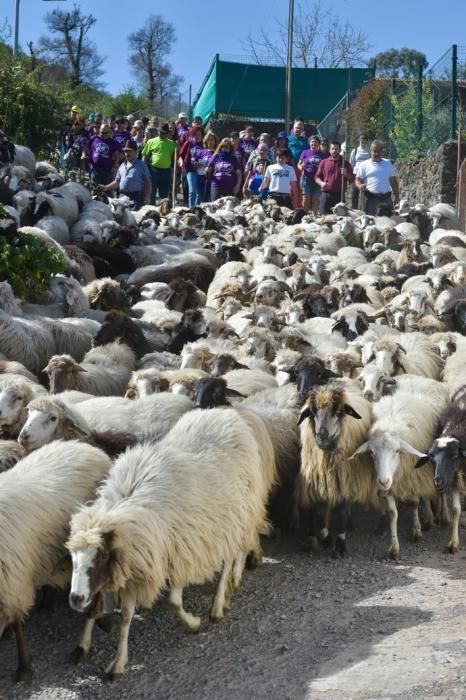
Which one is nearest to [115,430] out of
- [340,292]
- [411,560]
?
[411,560]

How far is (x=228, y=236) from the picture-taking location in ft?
54.4

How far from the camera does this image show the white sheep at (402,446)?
6227 mm

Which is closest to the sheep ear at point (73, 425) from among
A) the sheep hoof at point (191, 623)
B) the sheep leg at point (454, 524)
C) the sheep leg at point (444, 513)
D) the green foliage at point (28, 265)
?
the sheep hoof at point (191, 623)

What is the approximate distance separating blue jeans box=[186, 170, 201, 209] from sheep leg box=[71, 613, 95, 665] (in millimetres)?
14792

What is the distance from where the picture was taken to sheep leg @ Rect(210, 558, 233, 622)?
5.31 meters

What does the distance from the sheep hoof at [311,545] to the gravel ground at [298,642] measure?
0.08 m

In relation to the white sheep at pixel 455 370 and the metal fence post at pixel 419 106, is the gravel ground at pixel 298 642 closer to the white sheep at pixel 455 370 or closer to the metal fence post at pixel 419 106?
the white sheep at pixel 455 370

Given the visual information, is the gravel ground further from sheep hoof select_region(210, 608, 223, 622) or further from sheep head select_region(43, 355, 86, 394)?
sheep head select_region(43, 355, 86, 394)

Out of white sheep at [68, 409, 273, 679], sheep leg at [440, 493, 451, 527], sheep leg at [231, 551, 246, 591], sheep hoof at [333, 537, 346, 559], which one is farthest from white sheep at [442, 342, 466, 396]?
sheep leg at [231, 551, 246, 591]

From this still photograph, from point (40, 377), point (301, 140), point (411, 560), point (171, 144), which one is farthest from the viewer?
point (301, 140)

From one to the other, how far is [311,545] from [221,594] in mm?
1137

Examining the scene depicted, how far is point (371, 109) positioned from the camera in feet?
77.6

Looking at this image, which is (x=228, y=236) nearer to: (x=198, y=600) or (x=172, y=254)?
(x=172, y=254)

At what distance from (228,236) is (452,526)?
1080cm
